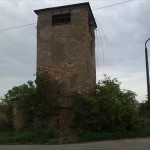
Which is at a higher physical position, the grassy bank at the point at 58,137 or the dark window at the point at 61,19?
the dark window at the point at 61,19

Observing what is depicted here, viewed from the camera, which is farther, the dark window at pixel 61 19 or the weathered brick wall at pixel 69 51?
the dark window at pixel 61 19

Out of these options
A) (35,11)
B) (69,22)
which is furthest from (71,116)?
(35,11)

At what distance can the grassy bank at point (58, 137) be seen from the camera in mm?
20953

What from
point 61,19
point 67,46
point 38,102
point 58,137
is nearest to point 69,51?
point 67,46

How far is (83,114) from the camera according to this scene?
2252 centimetres

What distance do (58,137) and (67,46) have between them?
685 cm

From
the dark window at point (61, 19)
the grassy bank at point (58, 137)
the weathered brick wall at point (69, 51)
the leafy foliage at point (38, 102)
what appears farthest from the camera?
the dark window at point (61, 19)

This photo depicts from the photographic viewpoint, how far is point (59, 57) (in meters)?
25.0

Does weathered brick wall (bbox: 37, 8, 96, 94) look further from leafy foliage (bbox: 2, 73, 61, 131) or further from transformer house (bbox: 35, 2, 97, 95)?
leafy foliage (bbox: 2, 73, 61, 131)

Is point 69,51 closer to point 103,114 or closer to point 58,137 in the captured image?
point 103,114

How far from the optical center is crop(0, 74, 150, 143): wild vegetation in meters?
21.9

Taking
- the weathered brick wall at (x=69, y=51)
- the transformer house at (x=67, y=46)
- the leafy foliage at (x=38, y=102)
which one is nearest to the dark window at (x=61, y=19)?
the transformer house at (x=67, y=46)

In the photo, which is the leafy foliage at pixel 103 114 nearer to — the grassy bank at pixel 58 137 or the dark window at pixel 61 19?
the grassy bank at pixel 58 137

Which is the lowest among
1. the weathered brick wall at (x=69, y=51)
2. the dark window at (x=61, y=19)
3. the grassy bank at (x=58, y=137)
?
the grassy bank at (x=58, y=137)
